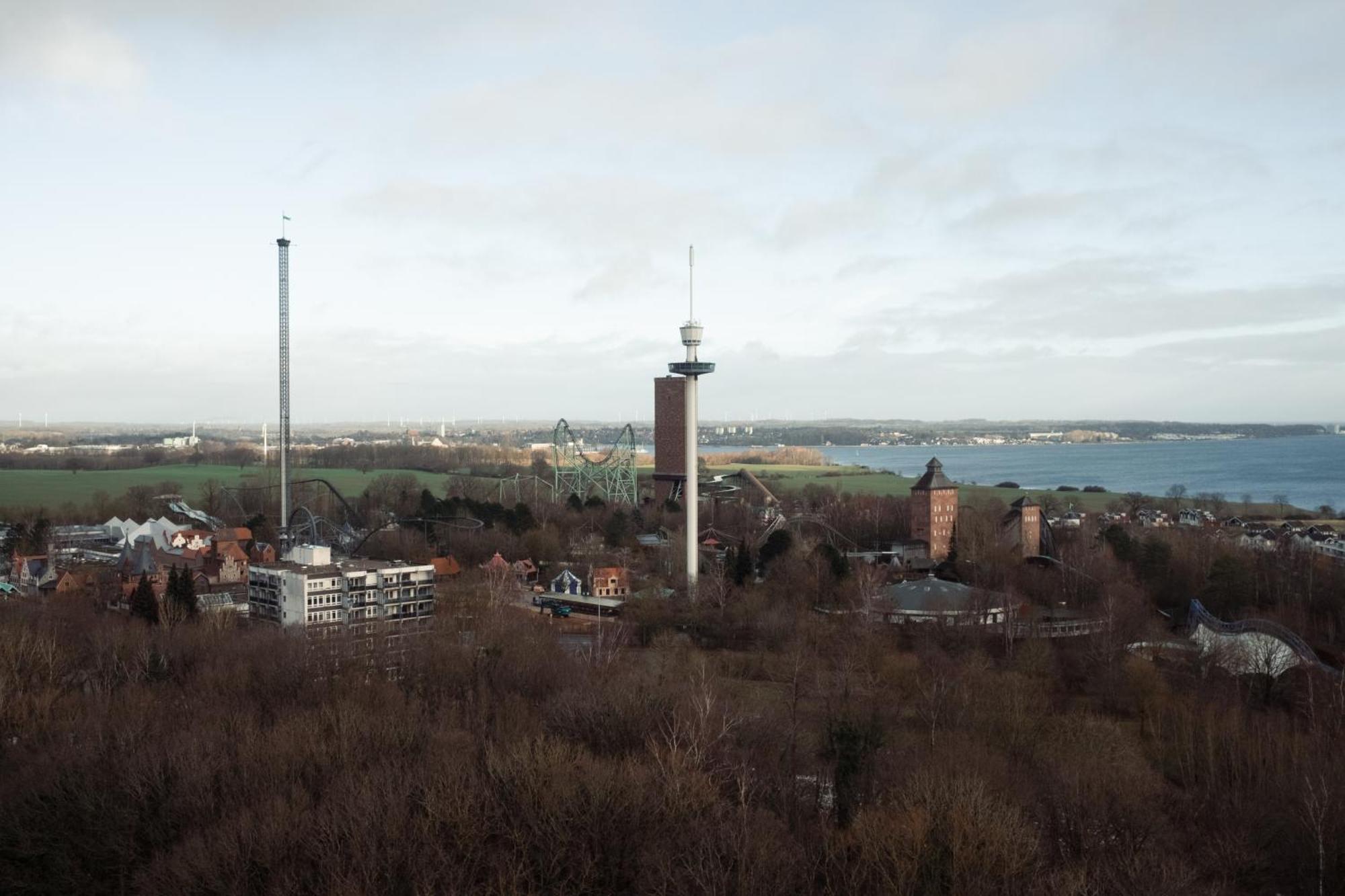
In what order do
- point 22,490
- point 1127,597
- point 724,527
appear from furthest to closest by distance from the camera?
1. point 22,490
2. point 724,527
3. point 1127,597

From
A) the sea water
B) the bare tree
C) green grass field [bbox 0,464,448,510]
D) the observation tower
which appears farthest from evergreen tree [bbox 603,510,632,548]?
the sea water

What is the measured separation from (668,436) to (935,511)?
15031 millimetres

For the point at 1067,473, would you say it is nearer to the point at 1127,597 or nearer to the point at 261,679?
the point at 1127,597

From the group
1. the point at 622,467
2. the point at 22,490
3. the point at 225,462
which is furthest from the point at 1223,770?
the point at 225,462

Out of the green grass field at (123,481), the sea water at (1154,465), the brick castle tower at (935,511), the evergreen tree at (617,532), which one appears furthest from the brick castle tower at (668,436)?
the sea water at (1154,465)

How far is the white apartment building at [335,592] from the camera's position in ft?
66.6

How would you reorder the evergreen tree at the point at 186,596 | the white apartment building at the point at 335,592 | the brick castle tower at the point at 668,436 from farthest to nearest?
the brick castle tower at the point at 668,436 → the white apartment building at the point at 335,592 → the evergreen tree at the point at 186,596

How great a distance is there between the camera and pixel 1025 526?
96.1ft

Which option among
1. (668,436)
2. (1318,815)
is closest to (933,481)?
(668,436)

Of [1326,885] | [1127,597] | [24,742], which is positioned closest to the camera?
[1326,885]

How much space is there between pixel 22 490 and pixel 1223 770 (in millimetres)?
48947

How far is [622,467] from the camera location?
43.7m

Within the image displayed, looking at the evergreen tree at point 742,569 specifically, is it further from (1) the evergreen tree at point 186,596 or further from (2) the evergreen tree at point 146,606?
(2) the evergreen tree at point 146,606

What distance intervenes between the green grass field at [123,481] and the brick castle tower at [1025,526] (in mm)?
27736
